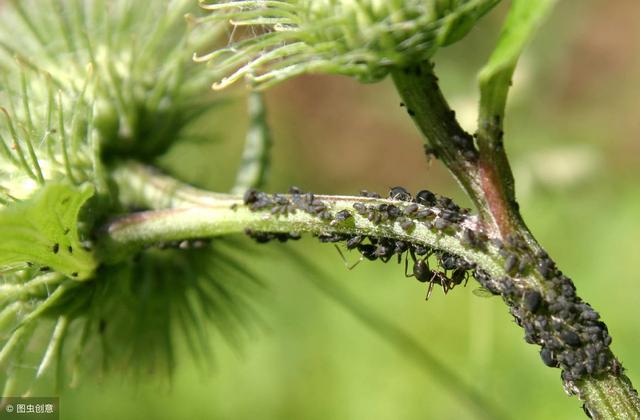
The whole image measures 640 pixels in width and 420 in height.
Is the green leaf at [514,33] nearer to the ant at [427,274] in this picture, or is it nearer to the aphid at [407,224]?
the aphid at [407,224]

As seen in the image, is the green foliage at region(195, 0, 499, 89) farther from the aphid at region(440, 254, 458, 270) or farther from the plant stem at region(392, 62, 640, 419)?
the aphid at region(440, 254, 458, 270)

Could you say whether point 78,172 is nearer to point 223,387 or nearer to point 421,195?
point 421,195

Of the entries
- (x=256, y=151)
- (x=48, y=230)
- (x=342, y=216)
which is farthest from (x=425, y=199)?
(x=256, y=151)

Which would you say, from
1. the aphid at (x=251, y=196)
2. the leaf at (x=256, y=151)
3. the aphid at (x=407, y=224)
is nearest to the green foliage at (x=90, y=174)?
the leaf at (x=256, y=151)

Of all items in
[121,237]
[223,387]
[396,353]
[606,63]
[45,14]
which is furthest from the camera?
[606,63]

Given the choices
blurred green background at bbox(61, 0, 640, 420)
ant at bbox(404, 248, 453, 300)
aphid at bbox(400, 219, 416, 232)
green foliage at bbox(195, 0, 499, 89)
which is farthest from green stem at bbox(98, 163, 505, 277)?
blurred green background at bbox(61, 0, 640, 420)

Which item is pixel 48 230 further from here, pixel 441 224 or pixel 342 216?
pixel 441 224

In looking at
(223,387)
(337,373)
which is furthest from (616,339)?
(223,387)

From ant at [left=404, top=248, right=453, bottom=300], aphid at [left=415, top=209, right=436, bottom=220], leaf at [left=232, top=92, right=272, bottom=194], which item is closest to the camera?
aphid at [left=415, top=209, right=436, bottom=220]
